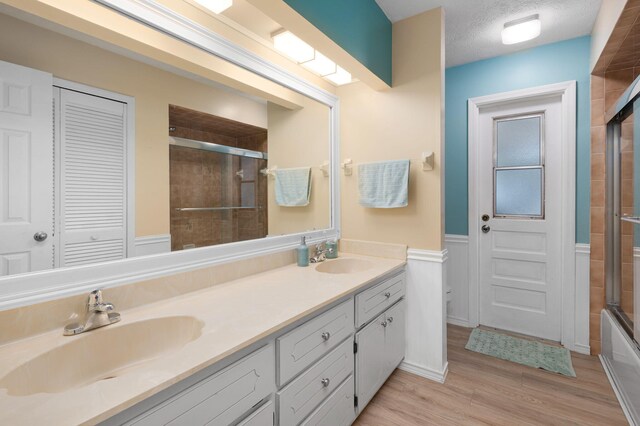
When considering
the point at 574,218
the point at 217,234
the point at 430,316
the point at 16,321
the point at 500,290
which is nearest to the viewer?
the point at 16,321

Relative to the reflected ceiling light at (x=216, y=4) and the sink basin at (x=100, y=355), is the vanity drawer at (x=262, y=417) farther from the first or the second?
the reflected ceiling light at (x=216, y=4)

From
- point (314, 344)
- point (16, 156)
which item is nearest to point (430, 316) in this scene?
point (314, 344)

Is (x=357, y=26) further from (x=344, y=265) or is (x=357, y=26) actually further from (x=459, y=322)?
(x=459, y=322)

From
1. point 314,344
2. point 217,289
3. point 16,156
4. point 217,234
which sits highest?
point 16,156

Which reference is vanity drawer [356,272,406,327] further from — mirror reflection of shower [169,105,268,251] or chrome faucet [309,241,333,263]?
mirror reflection of shower [169,105,268,251]

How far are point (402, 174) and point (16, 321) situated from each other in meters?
1.97

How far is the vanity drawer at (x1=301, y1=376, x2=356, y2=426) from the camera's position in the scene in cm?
125

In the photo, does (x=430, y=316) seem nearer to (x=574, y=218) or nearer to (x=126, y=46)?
(x=574, y=218)

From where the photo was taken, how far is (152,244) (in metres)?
1.30

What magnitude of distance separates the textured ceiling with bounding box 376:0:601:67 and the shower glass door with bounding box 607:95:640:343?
0.74 meters

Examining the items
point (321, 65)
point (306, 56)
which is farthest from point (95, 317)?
point (321, 65)

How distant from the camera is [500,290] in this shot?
2.76 meters

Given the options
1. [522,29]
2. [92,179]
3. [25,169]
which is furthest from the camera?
[522,29]

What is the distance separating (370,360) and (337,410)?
356mm
